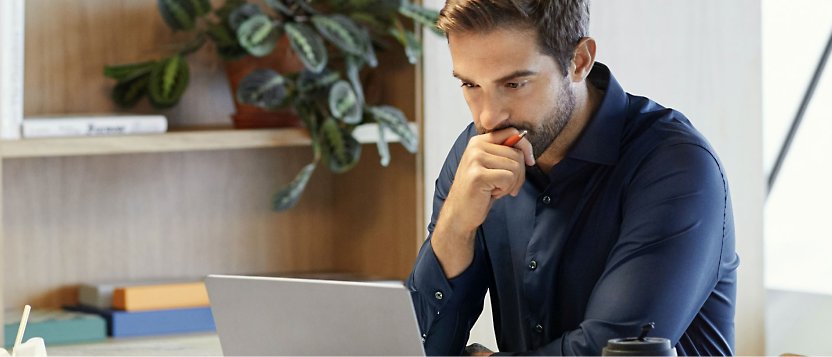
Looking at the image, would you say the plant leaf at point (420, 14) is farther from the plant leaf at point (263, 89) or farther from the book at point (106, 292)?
the book at point (106, 292)

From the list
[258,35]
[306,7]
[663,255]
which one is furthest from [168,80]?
[663,255]

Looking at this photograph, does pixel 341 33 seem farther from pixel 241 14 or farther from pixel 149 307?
pixel 149 307

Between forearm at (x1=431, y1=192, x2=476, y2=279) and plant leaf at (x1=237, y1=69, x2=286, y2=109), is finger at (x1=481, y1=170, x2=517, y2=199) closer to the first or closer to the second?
forearm at (x1=431, y1=192, x2=476, y2=279)

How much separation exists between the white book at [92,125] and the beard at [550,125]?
1.14 m

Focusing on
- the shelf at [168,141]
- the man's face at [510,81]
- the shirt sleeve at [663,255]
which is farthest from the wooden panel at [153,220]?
the shirt sleeve at [663,255]

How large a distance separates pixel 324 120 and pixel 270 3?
29cm

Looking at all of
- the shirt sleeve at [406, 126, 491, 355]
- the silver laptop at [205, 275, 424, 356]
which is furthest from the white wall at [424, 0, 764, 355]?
the silver laptop at [205, 275, 424, 356]

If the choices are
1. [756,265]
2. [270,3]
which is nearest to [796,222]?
[756,265]

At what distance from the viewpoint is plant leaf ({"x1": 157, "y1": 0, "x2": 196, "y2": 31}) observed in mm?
2840

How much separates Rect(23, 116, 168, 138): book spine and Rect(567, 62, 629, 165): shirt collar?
47.7 inches

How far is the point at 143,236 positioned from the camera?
313 centimetres

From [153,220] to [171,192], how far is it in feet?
0.27

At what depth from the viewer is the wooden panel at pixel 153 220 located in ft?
9.88

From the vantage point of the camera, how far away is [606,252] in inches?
72.3
